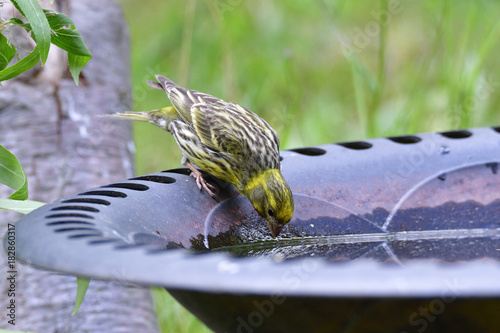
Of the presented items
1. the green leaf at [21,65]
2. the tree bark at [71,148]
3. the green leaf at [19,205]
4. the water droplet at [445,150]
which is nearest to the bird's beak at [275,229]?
the tree bark at [71,148]

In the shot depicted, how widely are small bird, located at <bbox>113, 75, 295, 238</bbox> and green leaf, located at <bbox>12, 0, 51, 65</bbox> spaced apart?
3.15 feet

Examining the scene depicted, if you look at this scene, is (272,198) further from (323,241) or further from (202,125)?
(202,125)

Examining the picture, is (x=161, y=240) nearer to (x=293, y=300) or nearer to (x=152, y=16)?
(x=293, y=300)

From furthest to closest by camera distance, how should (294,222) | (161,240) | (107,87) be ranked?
(107,87) < (294,222) < (161,240)

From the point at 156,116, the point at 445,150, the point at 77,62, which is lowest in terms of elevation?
the point at 156,116

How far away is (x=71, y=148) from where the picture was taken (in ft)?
11.4

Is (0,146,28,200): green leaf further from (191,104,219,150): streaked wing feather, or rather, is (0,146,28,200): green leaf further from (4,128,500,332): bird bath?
(191,104,219,150): streaked wing feather

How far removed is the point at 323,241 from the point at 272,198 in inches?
12.4

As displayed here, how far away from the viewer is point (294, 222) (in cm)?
270

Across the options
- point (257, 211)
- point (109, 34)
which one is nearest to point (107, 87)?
point (109, 34)

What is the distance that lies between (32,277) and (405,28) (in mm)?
6447

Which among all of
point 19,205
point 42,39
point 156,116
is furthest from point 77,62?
point 156,116

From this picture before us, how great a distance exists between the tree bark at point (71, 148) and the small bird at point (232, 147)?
0.24 metres

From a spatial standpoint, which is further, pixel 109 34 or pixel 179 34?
pixel 179 34
